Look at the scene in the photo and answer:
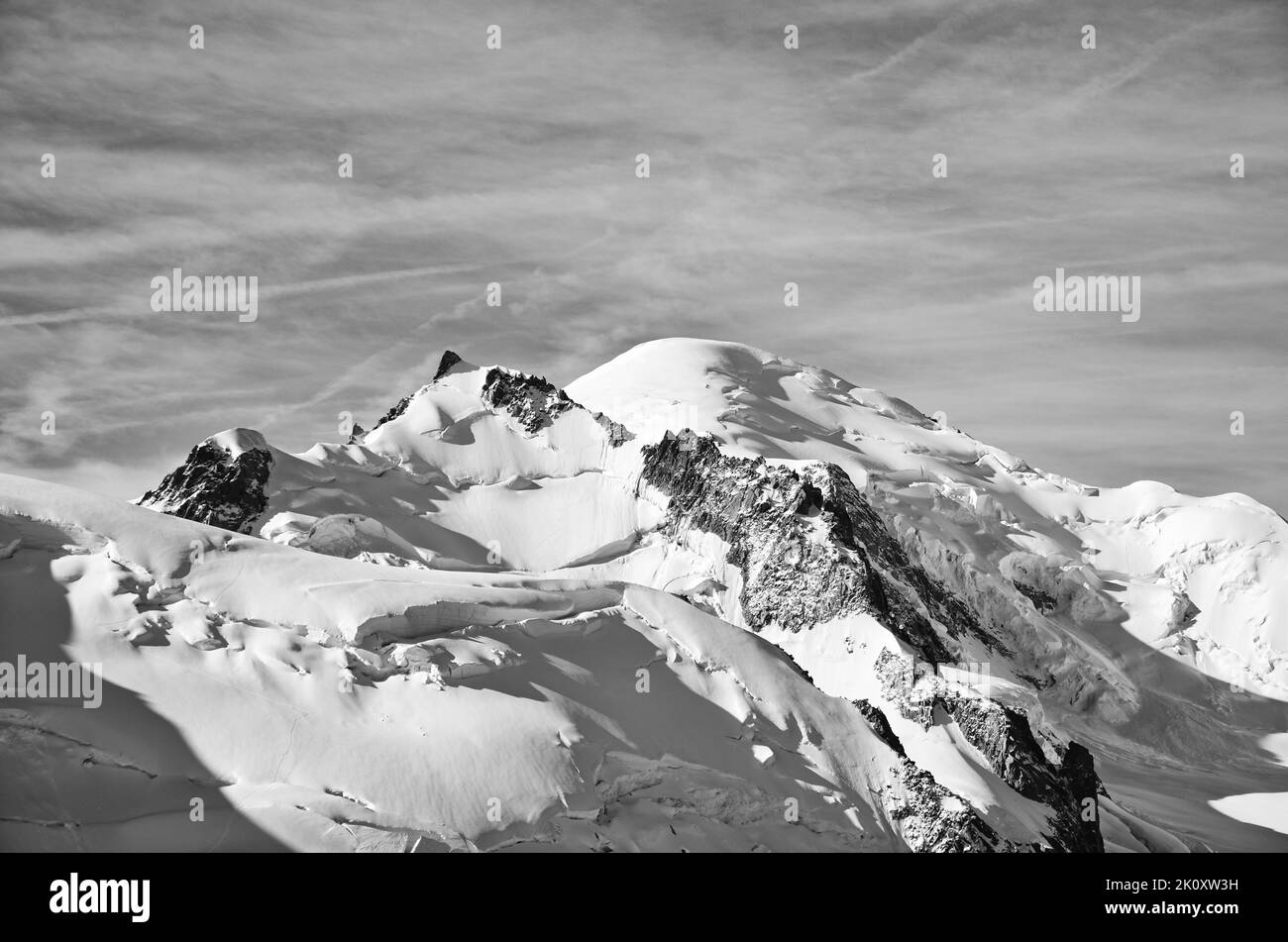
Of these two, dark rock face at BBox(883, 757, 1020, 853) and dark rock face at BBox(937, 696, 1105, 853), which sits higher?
dark rock face at BBox(883, 757, 1020, 853)

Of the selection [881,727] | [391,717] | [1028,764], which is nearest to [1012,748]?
[1028,764]

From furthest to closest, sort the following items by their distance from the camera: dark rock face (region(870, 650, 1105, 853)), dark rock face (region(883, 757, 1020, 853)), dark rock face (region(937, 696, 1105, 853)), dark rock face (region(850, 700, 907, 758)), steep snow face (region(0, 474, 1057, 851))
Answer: dark rock face (region(870, 650, 1105, 853))
dark rock face (region(937, 696, 1105, 853))
dark rock face (region(850, 700, 907, 758))
dark rock face (region(883, 757, 1020, 853))
steep snow face (region(0, 474, 1057, 851))

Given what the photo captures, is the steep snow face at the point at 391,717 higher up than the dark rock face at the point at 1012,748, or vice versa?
the steep snow face at the point at 391,717

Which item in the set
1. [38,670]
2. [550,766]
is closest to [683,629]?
[550,766]

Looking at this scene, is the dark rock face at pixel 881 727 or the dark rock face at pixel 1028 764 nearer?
the dark rock face at pixel 881 727

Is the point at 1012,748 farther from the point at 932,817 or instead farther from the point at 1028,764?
the point at 932,817

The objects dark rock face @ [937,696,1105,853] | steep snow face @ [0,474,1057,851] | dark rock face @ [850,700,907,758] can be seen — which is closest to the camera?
steep snow face @ [0,474,1057,851]

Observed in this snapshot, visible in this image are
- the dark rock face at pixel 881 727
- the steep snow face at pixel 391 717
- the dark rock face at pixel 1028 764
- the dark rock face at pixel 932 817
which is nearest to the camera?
the steep snow face at pixel 391 717

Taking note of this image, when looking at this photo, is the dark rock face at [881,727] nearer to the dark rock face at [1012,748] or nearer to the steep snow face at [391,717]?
the steep snow face at [391,717]

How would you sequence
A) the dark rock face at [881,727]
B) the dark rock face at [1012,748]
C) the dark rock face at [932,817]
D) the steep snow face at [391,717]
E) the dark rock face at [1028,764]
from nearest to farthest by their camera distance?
the steep snow face at [391,717]
the dark rock face at [932,817]
the dark rock face at [881,727]
the dark rock face at [1028,764]
the dark rock face at [1012,748]

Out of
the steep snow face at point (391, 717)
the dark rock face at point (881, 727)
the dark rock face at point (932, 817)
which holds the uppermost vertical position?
the steep snow face at point (391, 717)

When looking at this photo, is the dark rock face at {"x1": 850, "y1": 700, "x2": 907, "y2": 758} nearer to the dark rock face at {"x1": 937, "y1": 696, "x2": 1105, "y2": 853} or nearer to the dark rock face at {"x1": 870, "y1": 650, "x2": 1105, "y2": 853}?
the dark rock face at {"x1": 870, "y1": 650, "x2": 1105, "y2": 853}

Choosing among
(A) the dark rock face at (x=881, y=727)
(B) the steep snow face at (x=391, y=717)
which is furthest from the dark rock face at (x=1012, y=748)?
(B) the steep snow face at (x=391, y=717)

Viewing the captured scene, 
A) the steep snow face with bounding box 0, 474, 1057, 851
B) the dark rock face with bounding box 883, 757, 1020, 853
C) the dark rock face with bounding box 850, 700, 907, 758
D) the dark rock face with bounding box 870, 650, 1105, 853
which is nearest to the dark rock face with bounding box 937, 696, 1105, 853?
the dark rock face with bounding box 870, 650, 1105, 853
